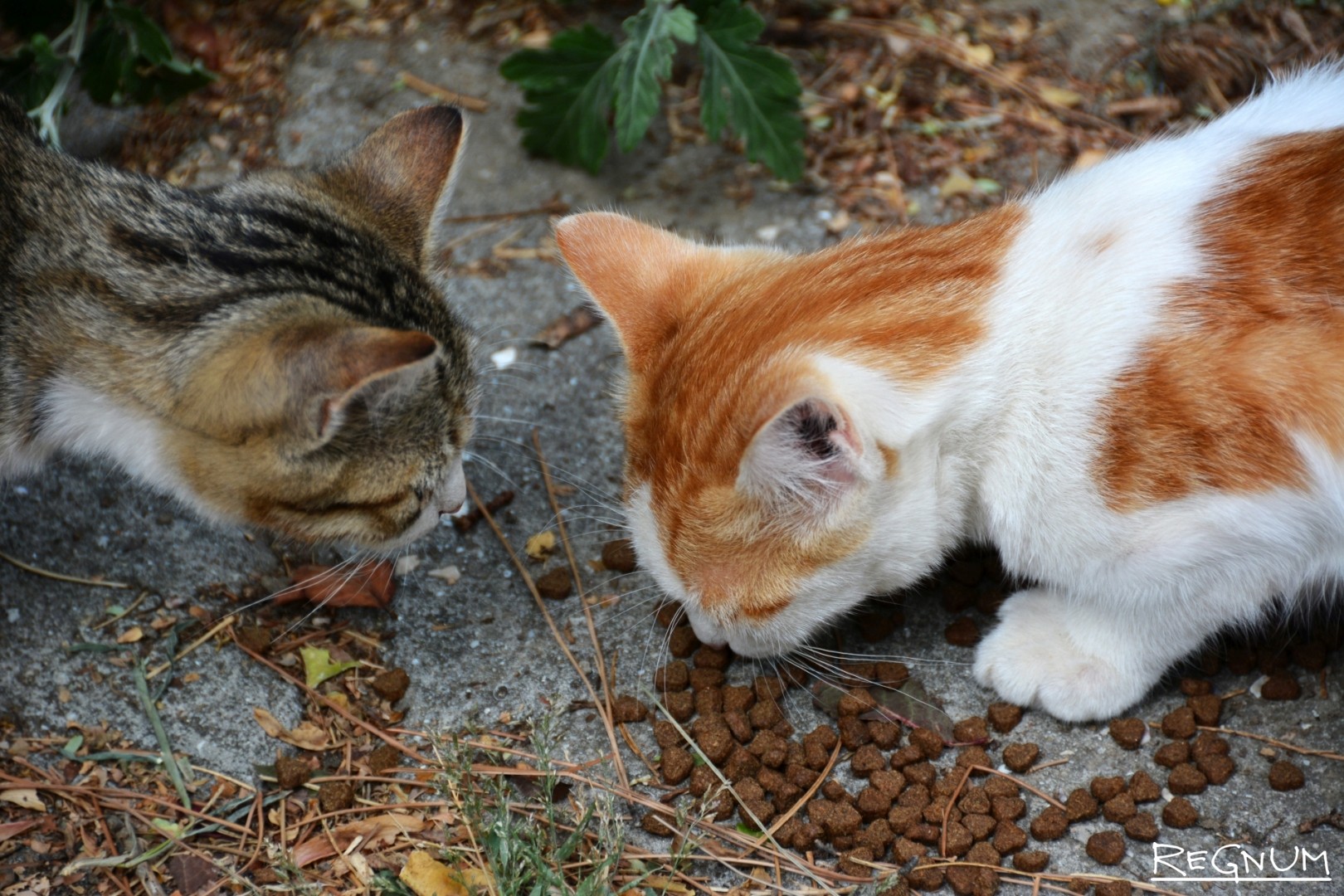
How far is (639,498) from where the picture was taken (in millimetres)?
2111

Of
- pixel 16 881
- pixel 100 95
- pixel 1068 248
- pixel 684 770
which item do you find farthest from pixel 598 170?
pixel 16 881

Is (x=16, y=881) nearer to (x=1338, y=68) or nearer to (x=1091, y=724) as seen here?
(x=1091, y=724)

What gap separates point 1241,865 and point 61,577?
247cm

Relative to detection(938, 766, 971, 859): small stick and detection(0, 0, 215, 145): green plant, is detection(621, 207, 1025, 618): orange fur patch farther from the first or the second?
detection(0, 0, 215, 145): green plant

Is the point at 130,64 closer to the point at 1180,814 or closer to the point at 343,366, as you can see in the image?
the point at 343,366

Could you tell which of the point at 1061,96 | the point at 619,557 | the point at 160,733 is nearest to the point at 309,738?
the point at 160,733

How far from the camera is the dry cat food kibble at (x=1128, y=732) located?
219cm

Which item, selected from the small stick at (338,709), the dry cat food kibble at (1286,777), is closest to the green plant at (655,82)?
the small stick at (338,709)

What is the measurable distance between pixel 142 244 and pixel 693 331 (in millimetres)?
1063

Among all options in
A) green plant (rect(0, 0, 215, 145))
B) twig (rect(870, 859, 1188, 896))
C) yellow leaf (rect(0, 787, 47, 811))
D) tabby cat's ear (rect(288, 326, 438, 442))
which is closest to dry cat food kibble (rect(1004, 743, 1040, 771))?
twig (rect(870, 859, 1188, 896))

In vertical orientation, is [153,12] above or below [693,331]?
above

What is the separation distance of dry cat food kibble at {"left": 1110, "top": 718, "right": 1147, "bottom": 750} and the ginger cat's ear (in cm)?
118

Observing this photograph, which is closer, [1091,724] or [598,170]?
[1091,724]

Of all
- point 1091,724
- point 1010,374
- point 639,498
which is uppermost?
point 1010,374
